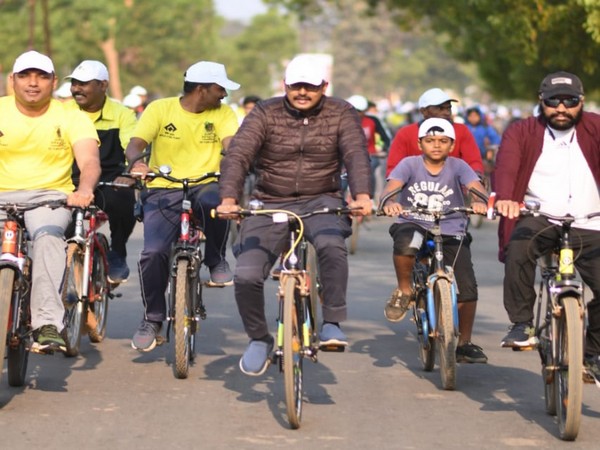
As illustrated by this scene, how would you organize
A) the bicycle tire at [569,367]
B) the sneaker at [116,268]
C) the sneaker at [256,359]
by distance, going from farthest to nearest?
1. the sneaker at [116,268]
2. the sneaker at [256,359]
3. the bicycle tire at [569,367]

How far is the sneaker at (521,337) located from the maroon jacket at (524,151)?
2.25 feet

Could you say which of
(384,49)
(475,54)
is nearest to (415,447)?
(475,54)

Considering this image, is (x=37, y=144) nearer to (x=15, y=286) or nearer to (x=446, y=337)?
(x=15, y=286)

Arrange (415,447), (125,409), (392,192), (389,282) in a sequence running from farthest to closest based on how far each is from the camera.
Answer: (389,282)
(392,192)
(125,409)
(415,447)

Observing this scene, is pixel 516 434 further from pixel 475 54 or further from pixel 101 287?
pixel 475 54

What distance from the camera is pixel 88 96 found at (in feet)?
37.2

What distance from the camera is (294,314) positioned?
8148 mm

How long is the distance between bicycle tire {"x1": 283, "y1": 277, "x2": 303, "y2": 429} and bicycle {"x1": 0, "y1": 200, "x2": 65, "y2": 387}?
1453mm

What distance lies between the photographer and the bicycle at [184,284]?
9438 mm

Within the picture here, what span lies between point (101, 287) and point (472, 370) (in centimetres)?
255

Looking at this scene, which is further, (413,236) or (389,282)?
(389,282)

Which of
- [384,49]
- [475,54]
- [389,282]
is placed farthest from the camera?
[384,49]

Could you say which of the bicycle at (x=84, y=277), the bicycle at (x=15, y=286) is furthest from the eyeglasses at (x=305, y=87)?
the bicycle at (x=84, y=277)

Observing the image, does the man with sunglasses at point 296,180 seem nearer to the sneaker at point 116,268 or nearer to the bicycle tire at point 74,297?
the bicycle tire at point 74,297
